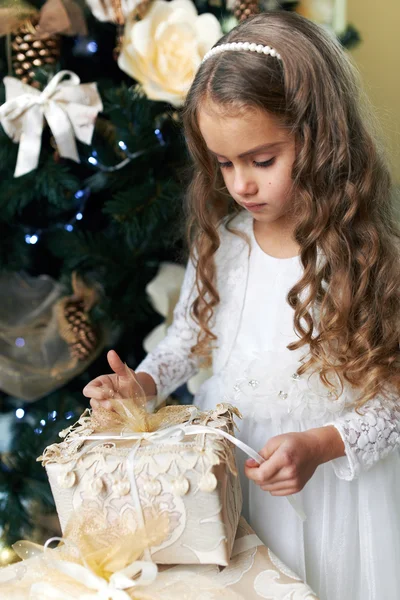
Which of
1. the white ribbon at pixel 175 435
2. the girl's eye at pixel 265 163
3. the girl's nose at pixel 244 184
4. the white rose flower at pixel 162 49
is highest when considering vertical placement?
the white rose flower at pixel 162 49

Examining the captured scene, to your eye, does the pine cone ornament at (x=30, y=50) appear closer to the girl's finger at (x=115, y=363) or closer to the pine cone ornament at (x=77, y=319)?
the pine cone ornament at (x=77, y=319)

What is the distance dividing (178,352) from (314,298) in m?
0.30

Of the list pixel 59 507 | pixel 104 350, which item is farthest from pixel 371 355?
pixel 104 350

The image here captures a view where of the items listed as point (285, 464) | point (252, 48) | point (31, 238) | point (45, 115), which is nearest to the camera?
point (285, 464)

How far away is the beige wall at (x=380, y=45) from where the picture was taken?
1701 millimetres

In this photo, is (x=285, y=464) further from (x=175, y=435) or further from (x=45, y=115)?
(x=45, y=115)

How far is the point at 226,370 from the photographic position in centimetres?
106

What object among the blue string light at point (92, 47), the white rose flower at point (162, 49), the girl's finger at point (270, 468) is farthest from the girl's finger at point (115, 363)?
the blue string light at point (92, 47)

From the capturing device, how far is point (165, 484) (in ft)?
2.31

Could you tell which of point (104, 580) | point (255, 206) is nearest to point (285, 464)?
point (104, 580)

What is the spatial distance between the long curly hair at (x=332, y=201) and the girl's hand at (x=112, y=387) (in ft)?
0.80

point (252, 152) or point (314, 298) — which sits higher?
point (252, 152)

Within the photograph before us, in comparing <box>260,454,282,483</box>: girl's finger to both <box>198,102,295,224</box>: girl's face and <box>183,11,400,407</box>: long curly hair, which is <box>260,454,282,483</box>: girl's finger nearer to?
<box>183,11,400,407</box>: long curly hair

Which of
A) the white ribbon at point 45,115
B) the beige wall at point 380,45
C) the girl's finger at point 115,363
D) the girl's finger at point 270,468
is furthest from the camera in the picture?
the beige wall at point 380,45
